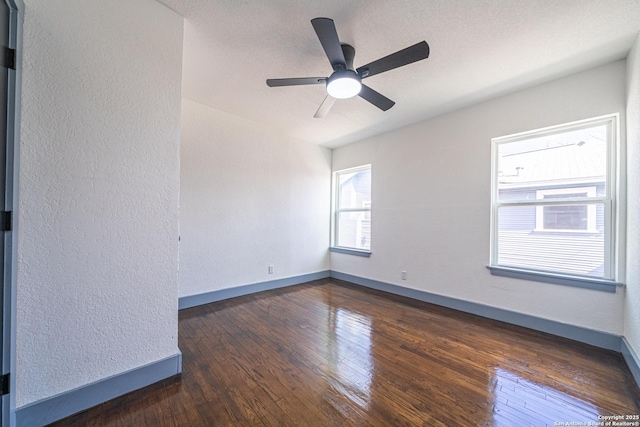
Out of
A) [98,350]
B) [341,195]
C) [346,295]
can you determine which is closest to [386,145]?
[341,195]

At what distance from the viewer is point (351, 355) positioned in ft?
6.64

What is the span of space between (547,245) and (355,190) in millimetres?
2804

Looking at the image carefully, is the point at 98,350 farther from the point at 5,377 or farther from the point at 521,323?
the point at 521,323

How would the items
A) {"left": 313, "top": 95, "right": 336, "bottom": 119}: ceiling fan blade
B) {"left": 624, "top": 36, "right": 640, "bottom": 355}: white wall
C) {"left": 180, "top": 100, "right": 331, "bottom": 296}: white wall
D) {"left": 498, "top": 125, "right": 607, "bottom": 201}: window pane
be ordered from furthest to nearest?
1. {"left": 180, "top": 100, "right": 331, "bottom": 296}: white wall
2. {"left": 498, "top": 125, "right": 607, "bottom": 201}: window pane
3. {"left": 313, "top": 95, "right": 336, "bottom": 119}: ceiling fan blade
4. {"left": 624, "top": 36, "right": 640, "bottom": 355}: white wall

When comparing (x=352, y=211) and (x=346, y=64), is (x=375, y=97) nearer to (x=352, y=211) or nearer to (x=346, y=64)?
(x=346, y=64)

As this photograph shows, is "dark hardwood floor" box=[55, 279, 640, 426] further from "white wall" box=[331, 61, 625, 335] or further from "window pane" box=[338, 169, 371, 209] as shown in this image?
"window pane" box=[338, 169, 371, 209]

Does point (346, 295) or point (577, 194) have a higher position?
point (577, 194)

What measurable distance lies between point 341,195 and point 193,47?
335 cm

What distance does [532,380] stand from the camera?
172cm

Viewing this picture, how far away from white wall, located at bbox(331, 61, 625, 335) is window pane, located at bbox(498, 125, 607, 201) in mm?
177

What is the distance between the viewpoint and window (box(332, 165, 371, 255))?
4332mm

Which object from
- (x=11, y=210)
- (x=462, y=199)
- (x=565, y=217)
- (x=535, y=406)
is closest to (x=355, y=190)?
(x=462, y=199)

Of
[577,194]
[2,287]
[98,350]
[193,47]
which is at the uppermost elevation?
[193,47]

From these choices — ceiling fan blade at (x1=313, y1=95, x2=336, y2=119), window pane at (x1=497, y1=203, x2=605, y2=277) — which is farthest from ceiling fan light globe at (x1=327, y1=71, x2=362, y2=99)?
window pane at (x1=497, y1=203, x2=605, y2=277)
